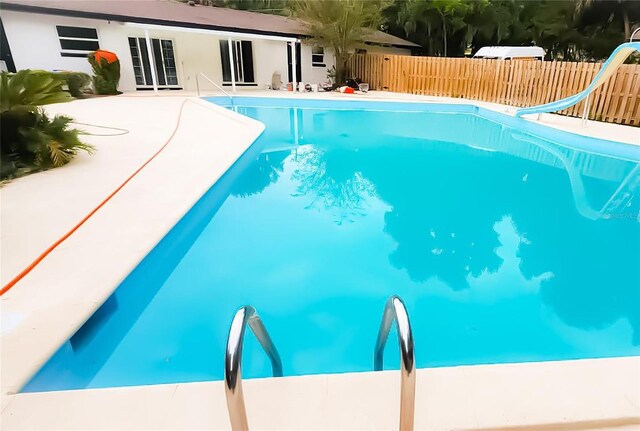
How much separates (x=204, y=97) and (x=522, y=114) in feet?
35.0

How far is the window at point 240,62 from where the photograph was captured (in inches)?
691

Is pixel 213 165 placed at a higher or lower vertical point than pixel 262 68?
lower

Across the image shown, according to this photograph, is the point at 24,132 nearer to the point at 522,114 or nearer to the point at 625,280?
the point at 625,280

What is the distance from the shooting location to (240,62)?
18.0 metres

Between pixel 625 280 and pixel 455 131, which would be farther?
pixel 455 131

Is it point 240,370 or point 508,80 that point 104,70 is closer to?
point 508,80

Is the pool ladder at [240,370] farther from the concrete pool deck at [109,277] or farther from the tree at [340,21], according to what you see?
the tree at [340,21]

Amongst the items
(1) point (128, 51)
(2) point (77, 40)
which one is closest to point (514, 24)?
(1) point (128, 51)

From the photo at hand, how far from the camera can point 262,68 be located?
18047mm

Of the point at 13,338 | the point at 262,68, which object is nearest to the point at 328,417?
the point at 13,338

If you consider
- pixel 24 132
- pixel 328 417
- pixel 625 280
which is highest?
pixel 24 132

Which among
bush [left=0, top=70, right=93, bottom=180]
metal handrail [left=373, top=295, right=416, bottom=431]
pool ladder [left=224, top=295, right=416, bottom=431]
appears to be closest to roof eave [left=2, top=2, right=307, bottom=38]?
bush [left=0, top=70, right=93, bottom=180]

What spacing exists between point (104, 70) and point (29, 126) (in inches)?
367

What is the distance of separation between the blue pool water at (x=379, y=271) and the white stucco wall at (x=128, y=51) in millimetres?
11307
